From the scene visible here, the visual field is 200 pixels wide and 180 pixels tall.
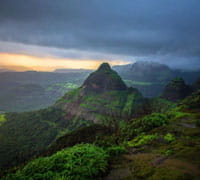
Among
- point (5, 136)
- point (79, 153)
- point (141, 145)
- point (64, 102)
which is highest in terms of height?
point (79, 153)

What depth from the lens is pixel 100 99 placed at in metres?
152

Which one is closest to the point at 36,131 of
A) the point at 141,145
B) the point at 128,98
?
the point at 128,98

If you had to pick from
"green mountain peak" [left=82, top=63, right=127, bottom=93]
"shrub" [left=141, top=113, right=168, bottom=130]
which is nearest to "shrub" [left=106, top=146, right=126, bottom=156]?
"shrub" [left=141, top=113, right=168, bottom=130]

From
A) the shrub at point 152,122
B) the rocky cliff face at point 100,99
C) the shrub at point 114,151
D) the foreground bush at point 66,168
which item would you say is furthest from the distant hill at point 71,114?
the foreground bush at point 66,168

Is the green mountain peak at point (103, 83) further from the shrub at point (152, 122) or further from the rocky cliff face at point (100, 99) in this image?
the shrub at point (152, 122)

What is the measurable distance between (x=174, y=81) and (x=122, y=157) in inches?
5797

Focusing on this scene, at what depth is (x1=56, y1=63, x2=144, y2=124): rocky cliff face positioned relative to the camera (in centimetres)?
13875

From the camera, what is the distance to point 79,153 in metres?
9.65

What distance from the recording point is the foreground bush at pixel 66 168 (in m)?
7.34

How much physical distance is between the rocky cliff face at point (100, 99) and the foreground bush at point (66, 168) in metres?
117

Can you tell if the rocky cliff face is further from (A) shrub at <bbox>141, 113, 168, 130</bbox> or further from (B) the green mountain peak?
(A) shrub at <bbox>141, 113, 168, 130</bbox>

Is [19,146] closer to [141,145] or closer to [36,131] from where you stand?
[36,131]

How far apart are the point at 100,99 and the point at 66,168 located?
144 meters

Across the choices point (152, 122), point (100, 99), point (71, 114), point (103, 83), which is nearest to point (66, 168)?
point (152, 122)
